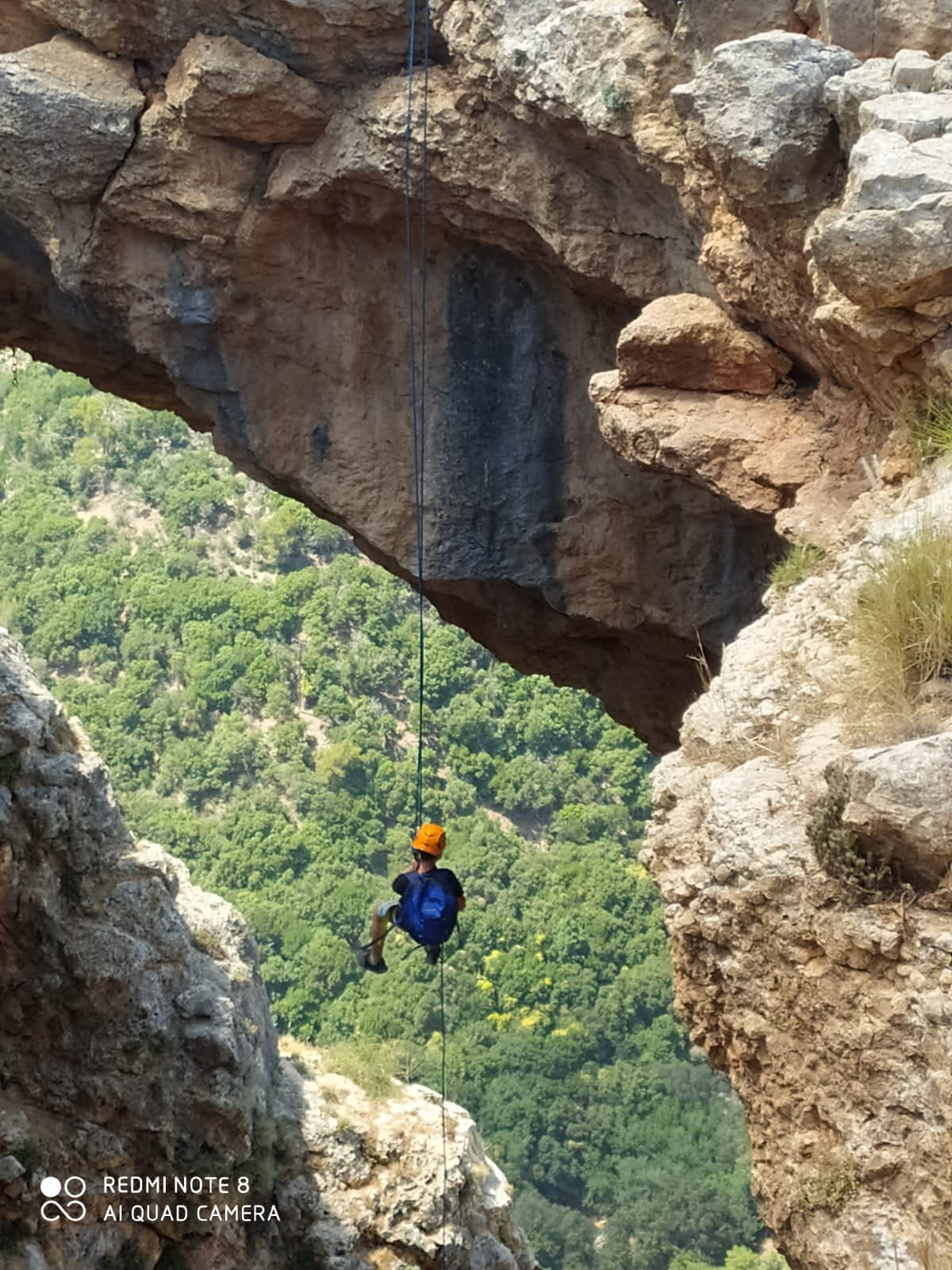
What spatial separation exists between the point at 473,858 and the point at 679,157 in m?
26.3

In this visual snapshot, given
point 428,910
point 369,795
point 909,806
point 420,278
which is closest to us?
point 909,806

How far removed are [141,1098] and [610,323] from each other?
5.65 metres

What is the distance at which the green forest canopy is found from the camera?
29.5 meters

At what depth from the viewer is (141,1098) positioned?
8.07m

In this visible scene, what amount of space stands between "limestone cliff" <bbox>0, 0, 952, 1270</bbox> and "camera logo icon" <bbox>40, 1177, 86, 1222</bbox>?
12.6ft

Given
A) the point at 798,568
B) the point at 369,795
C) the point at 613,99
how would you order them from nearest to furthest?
the point at 798,568 < the point at 613,99 < the point at 369,795

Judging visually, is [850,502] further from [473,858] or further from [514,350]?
[473,858]

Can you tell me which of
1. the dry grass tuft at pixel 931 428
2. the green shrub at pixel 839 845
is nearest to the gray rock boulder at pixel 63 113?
the dry grass tuft at pixel 931 428

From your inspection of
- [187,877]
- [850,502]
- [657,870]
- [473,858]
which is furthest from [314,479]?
[473,858]

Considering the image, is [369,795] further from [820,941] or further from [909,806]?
[909,806]

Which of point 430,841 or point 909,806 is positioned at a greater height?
point 430,841

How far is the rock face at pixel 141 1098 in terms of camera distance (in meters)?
7.65

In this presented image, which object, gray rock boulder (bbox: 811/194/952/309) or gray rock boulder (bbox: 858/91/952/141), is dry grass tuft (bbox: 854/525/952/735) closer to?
gray rock boulder (bbox: 811/194/952/309)

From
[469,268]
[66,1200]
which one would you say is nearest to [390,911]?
[66,1200]
